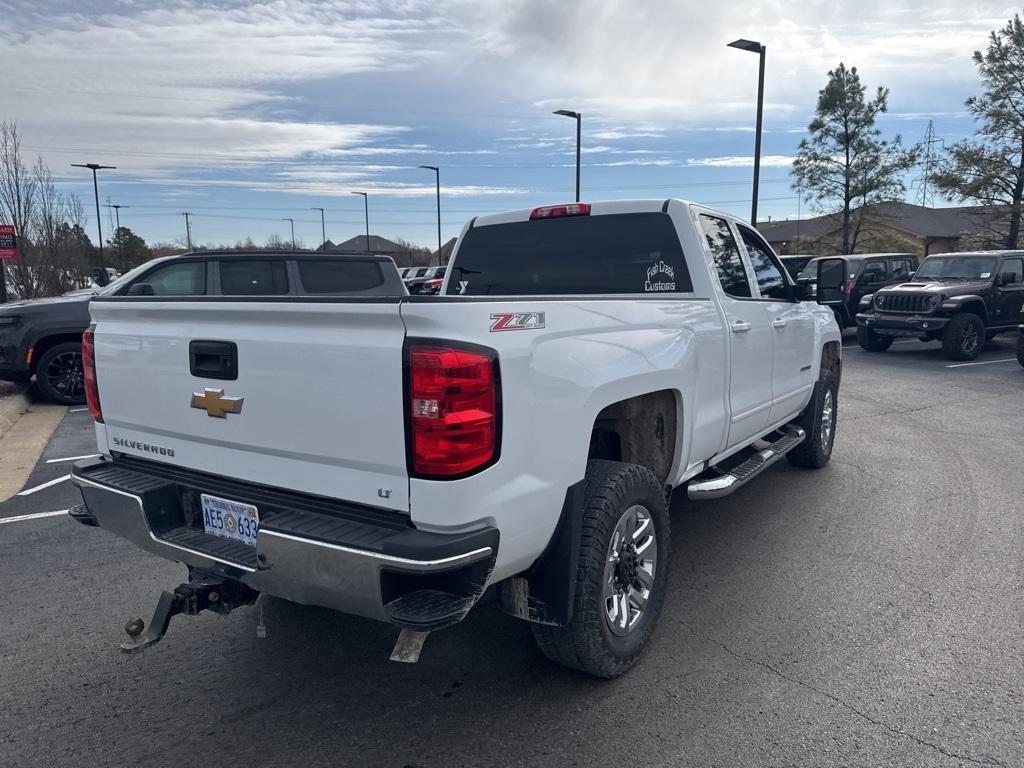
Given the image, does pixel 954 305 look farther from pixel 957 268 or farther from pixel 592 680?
pixel 592 680

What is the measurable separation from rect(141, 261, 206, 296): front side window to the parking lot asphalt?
14.3 ft

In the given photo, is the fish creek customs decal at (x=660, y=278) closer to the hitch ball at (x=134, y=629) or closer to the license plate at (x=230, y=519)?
the license plate at (x=230, y=519)

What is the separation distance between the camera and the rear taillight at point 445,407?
241 cm

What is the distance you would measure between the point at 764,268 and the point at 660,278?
1.41 meters

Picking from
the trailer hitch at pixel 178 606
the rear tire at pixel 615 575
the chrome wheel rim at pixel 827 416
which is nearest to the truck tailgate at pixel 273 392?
the trailer hitch at pixel 178 606

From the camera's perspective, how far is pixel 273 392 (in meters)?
A: 2.75

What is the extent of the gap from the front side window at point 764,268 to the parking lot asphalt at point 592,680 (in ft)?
5.40

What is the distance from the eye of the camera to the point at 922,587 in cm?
416

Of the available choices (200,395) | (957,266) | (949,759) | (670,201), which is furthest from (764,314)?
(957,266)

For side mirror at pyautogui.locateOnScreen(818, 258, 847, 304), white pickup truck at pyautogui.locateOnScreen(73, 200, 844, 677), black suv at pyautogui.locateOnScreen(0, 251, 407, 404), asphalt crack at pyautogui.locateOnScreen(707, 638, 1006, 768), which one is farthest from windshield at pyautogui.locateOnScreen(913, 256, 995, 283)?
asphalt crack at pyautogui.locateOnScreen(707, 638, 1006, 768)

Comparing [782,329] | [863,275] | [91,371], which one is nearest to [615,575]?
[91,371]

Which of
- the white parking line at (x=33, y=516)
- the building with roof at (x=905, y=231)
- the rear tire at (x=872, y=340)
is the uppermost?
the building with roof at (x=905, y=231)

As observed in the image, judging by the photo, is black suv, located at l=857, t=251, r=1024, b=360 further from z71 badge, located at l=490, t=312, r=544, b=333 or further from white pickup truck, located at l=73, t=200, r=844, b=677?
z71 badge, located at l=490, t=312, r=544, b=333

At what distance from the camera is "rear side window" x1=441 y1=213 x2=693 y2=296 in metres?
4.42
